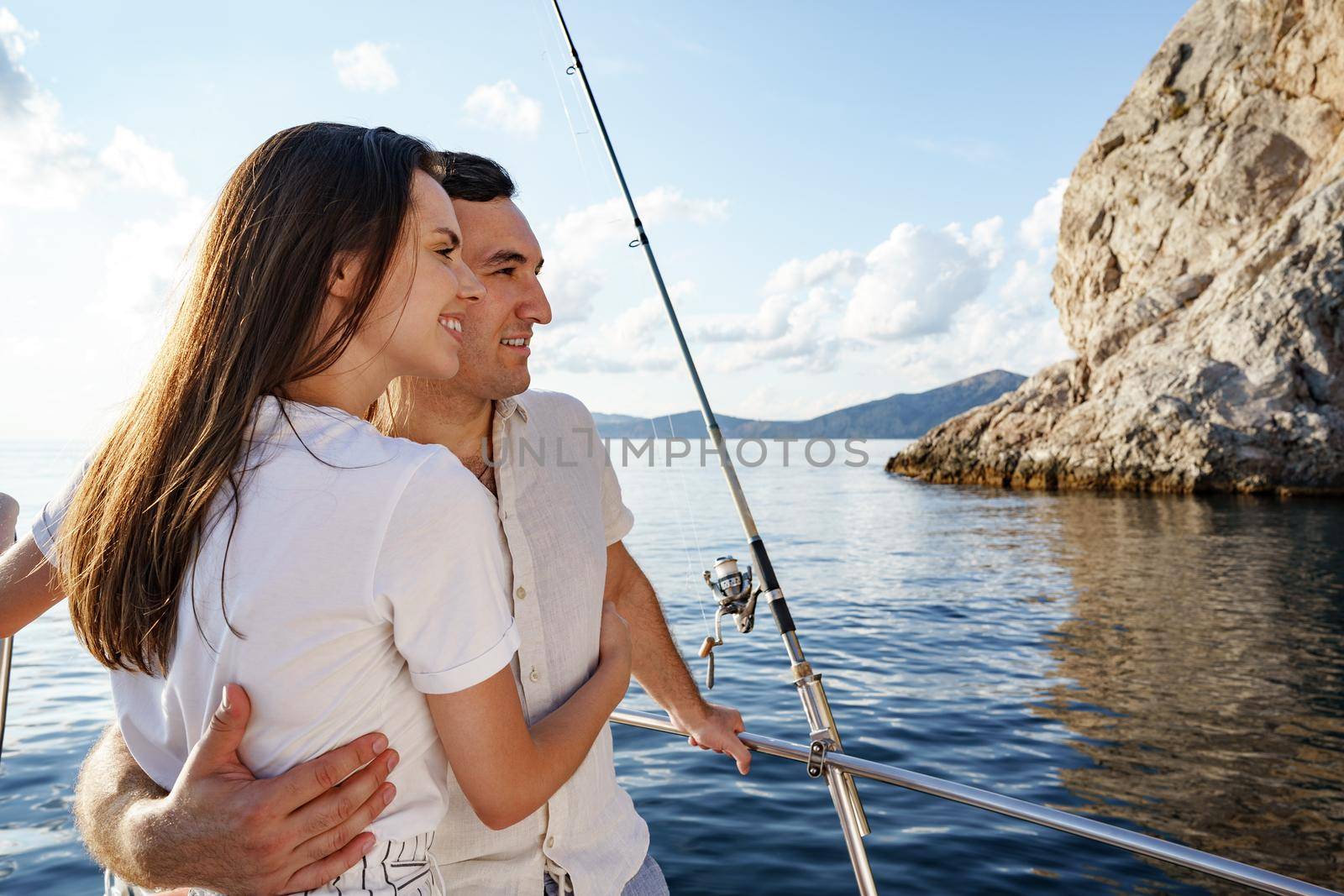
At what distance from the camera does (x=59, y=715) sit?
7.69 meters

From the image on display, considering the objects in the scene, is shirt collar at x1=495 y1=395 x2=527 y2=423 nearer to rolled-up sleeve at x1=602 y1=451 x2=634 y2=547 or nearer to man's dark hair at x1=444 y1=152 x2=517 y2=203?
rolled-up sleeve at x1=602 y1=451 x2=634 y2=547

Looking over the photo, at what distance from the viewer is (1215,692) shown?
8016 millimetres

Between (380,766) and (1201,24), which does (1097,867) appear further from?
(1201,24)

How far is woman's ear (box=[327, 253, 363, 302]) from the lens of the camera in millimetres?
1112

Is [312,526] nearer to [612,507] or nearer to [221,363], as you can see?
[221,363]

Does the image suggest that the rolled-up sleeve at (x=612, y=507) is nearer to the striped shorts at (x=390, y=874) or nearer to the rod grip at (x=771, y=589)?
the rod grip at (x=771, y=589)

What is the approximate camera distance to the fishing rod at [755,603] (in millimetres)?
2041

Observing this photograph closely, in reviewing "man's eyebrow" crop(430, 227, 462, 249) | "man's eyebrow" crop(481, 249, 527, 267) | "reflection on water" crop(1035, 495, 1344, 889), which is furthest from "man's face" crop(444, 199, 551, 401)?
"reflection on water" crop(1035, 495, 1344, 889)

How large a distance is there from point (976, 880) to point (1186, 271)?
3319 cm

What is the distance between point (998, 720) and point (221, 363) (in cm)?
730

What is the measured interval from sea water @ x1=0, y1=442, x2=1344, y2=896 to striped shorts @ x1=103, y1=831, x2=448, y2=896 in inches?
32.9

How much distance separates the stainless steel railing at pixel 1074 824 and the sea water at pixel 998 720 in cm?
166

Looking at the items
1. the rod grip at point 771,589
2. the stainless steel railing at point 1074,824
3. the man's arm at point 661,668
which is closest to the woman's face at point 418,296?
the man's arm at point 661,668

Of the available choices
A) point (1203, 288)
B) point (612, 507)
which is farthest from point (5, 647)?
point (1203, 288)
